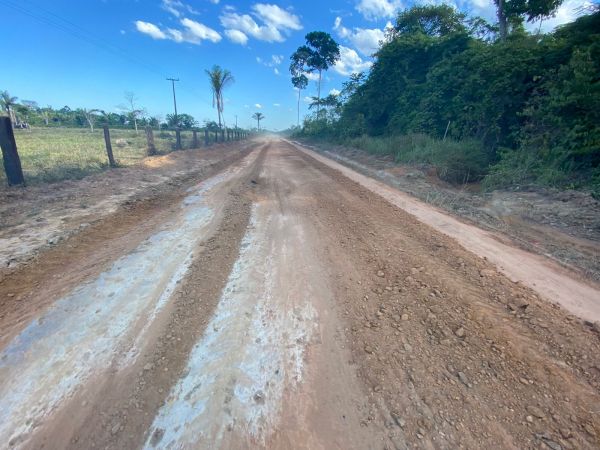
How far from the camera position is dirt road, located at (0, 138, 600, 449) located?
65.1 inches

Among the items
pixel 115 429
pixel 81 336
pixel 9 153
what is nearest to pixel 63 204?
pixel 9 153

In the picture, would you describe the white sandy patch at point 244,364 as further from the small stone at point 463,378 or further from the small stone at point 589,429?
the small stone at point 589,429

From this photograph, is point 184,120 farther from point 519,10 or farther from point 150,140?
point 519,10

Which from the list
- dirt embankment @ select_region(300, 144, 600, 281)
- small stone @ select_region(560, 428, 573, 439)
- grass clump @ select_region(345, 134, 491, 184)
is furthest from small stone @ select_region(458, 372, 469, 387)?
grass clump @ select_region(345, 134, 491, 184)

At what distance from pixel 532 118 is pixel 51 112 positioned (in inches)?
3087

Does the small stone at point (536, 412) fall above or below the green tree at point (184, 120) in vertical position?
below

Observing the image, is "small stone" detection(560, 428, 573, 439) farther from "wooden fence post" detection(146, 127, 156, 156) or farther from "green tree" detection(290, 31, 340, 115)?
"green tree" detection(290, 31, 340, 115)

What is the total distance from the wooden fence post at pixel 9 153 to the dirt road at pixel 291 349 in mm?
3744

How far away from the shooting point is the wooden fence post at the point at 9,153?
19.2 ft

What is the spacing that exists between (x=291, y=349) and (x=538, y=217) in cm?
553

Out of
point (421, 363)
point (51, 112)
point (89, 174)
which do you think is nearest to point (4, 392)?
point (421, 363)

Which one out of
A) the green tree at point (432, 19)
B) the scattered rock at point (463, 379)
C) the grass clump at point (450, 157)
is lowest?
the scattered rock at point (463, 379)

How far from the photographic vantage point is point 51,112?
57250mm

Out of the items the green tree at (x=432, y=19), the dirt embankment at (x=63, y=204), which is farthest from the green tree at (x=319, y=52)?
the dirt embankment at (x=63, y=204)
